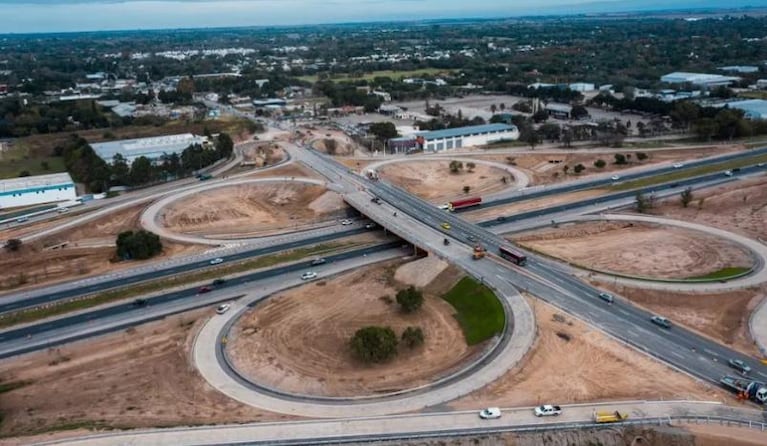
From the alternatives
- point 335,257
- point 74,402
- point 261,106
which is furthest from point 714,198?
point 261,106

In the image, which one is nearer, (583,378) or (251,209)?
(583,378)

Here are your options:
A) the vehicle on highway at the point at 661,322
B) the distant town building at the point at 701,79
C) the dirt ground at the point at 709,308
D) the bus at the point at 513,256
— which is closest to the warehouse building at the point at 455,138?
the bus at the point at 513,256

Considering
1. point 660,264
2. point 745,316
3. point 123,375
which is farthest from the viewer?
point 660,264

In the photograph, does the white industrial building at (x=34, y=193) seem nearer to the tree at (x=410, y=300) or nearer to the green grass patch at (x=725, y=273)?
the tree at (x=410, y=300)

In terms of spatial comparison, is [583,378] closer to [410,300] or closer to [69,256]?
[410,300]

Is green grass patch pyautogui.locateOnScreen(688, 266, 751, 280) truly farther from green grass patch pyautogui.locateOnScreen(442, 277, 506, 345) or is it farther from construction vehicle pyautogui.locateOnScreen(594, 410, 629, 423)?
construction vehicle pyautogui.locateOnScreen(594, 410, 629, 423)

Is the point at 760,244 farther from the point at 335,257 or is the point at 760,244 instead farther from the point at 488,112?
the point at 488,112

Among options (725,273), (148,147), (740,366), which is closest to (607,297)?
(740,366)
